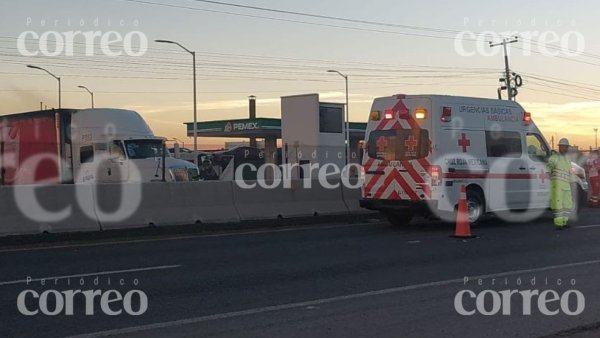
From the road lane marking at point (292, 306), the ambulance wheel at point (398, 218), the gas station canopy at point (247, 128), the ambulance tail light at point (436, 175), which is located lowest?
the road lane marking at point (292, 306)

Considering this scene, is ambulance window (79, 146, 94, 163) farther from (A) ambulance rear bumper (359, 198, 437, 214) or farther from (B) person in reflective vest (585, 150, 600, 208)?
(B) person in reflective vest (585, 150, 600, 208)

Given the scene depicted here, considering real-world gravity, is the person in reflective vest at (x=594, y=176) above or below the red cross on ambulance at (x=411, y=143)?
below

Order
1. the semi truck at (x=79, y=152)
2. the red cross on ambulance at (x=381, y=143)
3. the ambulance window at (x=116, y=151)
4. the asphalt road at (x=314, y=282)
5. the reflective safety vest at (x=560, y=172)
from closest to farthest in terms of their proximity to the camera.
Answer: the asphalt road at (x=314, y=282), the reflective safety vest at (x=560, y=172), the red cross on ambulance at (x=381, y=143), the semi truck at (x=79, y=152), the ambulance window at (x=116, y=151)

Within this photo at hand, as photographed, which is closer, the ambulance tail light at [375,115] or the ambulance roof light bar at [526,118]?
the ambulance tail light at [375,115]

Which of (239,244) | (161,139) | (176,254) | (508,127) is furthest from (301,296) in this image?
(161,139)

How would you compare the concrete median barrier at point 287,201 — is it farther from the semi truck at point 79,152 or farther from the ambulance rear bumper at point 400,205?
the semi truck at point 79,152

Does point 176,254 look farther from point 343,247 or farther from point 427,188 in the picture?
point 427,188

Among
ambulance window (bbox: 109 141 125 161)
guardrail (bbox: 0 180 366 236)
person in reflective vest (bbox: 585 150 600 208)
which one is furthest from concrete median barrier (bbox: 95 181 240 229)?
person in reflective vest (bbox: 585 150 600 208)

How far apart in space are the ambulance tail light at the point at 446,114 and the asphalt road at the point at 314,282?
235cm

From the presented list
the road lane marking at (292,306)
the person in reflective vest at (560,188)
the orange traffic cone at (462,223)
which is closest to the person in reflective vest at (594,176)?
the person in reflective vest at (560,188)

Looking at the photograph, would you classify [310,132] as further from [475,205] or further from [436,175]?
[436,175]

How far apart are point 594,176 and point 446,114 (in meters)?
9.64

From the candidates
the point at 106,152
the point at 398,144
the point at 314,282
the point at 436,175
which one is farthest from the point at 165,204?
the point at 106,152

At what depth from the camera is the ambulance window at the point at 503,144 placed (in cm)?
1522
